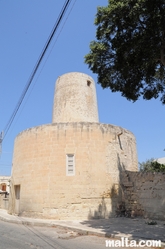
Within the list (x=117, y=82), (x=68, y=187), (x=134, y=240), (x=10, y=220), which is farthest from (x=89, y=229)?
(x=117, y=82)

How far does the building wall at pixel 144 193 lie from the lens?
11.3 metres

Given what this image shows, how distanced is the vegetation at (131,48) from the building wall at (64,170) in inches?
149

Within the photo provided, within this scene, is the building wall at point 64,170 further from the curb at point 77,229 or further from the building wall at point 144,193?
the curb at point 77,229

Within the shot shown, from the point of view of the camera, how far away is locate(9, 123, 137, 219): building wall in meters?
11.2

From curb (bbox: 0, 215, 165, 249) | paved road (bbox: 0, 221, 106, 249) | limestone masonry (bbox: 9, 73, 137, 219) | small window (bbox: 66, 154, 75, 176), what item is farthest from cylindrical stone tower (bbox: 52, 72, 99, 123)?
paved road (bbox: 0, 221, 106, 249)

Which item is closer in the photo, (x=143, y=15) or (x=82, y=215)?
(x=143, y=15)

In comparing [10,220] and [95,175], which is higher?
[95,175]

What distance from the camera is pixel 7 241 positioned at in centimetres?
665

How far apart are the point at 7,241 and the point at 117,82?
293 inches

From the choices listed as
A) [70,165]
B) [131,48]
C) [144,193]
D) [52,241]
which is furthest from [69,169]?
[131,48]

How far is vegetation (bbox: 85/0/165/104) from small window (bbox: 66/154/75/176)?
14.7 feet

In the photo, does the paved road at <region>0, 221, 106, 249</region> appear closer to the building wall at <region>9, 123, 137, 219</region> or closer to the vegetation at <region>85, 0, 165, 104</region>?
the building wall at <region>9, 123, 137, 219</region>

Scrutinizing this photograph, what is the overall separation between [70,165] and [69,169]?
0.73ft

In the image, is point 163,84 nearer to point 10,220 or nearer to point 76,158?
point 76,158
